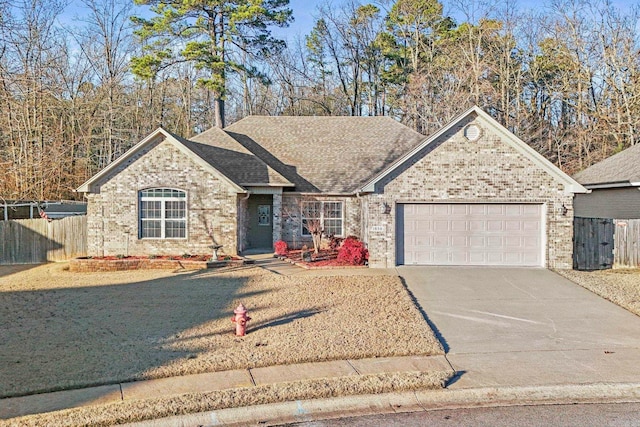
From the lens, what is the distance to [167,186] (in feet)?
59.7

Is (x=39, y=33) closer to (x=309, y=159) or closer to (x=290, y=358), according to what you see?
(x=309, y=159)

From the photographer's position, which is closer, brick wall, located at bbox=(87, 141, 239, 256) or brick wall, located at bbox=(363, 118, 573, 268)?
brick wall, located at bbox=(363, 118, 573, 268)

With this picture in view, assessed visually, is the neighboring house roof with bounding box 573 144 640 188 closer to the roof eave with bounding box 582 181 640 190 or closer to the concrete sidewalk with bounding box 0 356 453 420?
the roof eave with bounding box 582 181 640 190

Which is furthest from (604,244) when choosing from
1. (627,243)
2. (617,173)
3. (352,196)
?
(352,196)

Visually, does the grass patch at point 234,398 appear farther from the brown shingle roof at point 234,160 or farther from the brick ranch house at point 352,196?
the brown shingle roof at point 234,160

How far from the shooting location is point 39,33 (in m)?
20.5

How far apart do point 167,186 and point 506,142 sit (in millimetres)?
11280

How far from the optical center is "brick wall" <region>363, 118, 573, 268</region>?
51.8 feet

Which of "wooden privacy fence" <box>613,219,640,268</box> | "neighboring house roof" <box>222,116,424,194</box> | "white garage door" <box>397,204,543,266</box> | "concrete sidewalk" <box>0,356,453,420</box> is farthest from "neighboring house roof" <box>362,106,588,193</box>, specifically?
"concrete sidewalk" <box>0,356,453,420</box>

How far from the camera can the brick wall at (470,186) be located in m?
15.8

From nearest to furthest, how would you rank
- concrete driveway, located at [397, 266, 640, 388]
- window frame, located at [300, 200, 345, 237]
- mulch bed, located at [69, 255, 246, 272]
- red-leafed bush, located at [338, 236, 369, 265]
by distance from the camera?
concrete driveway, located at [397, 266, 640, 388], mulch bed, located at [69, 255, 246, 272], red-leafed bush, located at [338, 236, 369, 265], window frame, located at [300, 200, 345, 237]

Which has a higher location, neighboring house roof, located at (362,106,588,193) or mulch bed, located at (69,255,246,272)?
neighboring house roof, located at (362,106,588,193)

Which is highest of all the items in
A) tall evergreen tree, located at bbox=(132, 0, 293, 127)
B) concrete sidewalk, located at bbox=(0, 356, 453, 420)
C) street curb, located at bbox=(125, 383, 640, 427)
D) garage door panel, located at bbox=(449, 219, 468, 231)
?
tall evergreen tree, located at bbox=(132, 0, 293, 127)

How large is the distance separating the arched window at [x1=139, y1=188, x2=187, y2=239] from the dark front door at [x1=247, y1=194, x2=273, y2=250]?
3.82m
